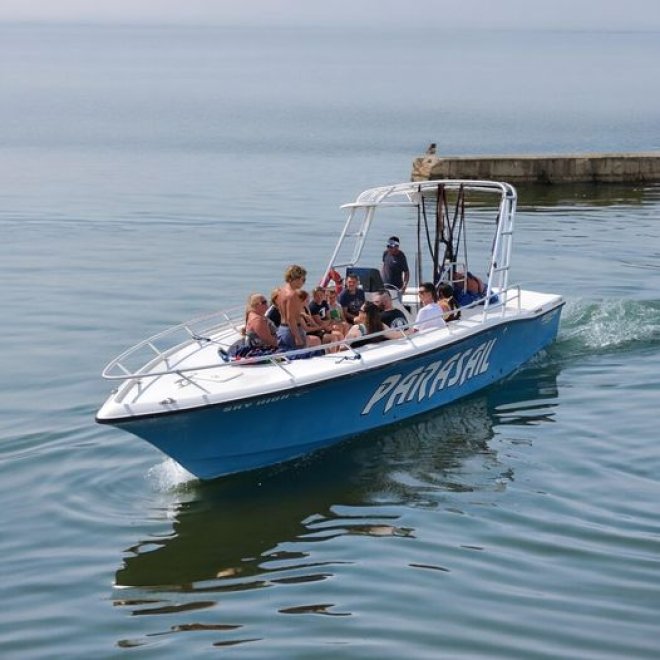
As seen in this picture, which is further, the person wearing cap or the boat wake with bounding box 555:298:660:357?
the boat wake with bounding box 555:298:660:357

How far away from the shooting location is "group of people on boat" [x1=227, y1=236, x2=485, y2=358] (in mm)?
15102

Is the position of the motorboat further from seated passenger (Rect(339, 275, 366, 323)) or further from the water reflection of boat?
seated passenger (Rect(339, 275, 366, 323))

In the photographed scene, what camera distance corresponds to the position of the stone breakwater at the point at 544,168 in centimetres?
3878

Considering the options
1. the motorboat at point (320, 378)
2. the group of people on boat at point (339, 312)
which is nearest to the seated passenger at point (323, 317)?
the group of people on boat at point (339, 312)

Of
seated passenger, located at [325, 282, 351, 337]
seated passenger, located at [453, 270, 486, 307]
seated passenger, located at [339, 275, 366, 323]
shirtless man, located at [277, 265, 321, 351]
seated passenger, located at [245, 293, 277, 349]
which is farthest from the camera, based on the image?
seated passenger, located at [453, 270, 486, 307]

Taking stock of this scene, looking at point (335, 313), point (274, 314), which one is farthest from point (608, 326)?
point (274, 314)

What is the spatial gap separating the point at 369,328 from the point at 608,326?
6.98 metres

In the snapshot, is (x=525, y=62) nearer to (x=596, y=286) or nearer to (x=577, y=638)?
(x=596, y=286)

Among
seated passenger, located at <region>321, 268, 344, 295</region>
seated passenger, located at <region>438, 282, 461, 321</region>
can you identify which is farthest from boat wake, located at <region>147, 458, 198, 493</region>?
seated passenger, located at <region>438, 282, 461, 321</region>

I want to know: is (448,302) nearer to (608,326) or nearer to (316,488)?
(316,488)

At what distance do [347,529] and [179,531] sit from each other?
1708 mm

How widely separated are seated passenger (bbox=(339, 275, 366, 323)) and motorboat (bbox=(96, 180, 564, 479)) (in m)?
0.79

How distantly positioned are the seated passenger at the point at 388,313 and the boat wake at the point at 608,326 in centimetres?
393

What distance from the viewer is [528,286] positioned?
25969 mm
